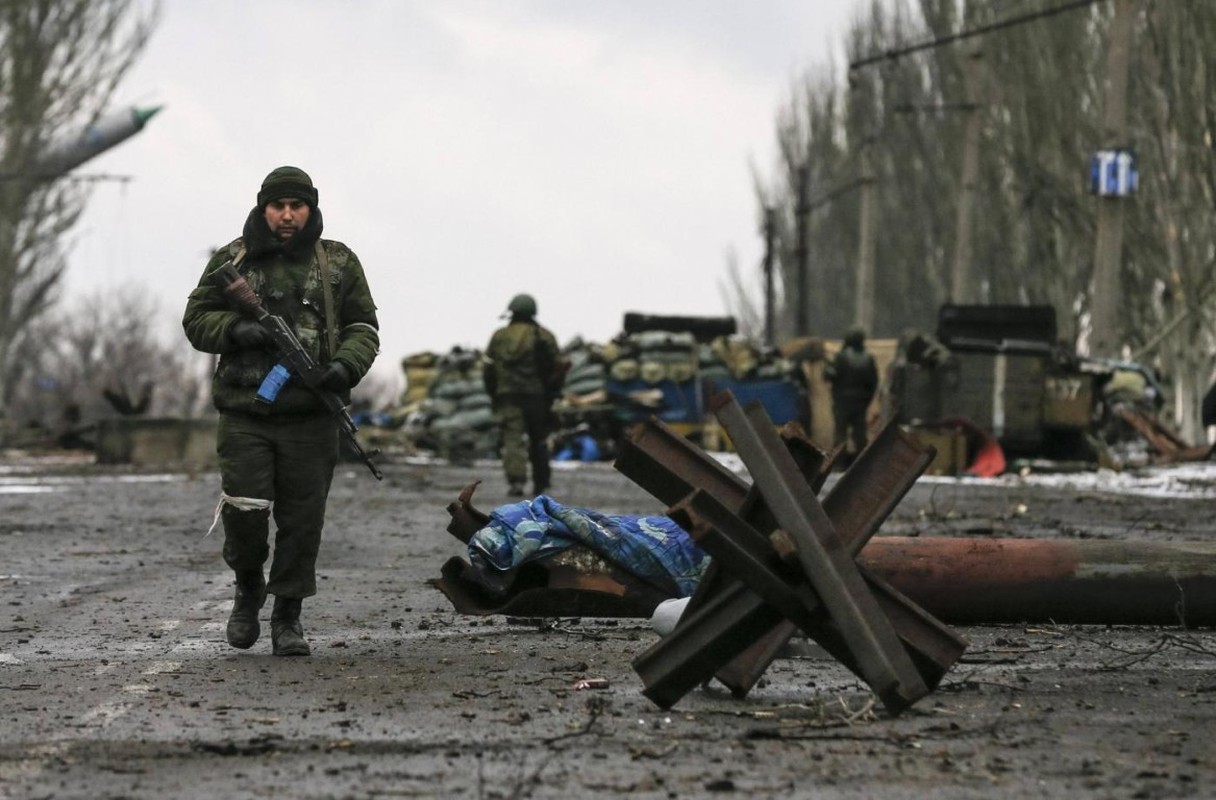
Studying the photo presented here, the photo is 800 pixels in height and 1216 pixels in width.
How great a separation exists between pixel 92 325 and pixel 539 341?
79.4m

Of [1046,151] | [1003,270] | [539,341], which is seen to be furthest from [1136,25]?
[539,341]

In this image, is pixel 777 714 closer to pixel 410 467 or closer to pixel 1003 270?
pixel 410 467

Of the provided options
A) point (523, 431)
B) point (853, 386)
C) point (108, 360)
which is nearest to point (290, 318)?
point (523, 431)

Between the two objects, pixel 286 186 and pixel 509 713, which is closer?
pixel 509 713

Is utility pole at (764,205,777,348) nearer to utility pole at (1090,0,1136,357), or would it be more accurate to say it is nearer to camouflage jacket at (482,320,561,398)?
utility pole at (1090,0,1136,357)

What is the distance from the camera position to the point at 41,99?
5084cm

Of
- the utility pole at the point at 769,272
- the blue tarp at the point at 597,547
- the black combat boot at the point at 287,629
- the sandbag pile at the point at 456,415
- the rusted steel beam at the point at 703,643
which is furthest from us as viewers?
the utility pole at the point at 769,272

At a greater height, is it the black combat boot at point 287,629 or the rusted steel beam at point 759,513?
the rusted steel beam at point 759,513

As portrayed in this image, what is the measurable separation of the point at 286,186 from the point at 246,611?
4.80ft

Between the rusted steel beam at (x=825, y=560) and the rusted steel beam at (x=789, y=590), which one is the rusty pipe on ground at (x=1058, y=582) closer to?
the rusted steel beam at (x=789, y=590)

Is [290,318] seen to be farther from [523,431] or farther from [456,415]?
[456,415]

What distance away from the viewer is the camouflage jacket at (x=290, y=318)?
26.1ft

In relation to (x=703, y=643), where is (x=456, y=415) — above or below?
below

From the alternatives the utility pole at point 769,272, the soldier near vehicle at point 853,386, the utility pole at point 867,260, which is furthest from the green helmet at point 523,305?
the utility pole at point 769,272
